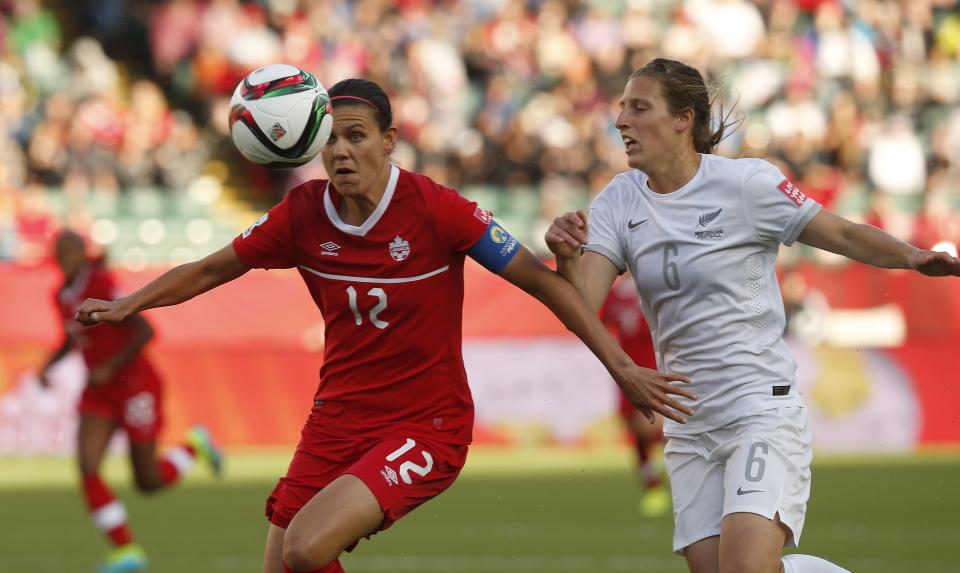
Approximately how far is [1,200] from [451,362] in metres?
16.8

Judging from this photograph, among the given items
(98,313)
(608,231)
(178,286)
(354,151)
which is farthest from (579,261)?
(98,313)

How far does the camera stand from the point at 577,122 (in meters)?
22.4

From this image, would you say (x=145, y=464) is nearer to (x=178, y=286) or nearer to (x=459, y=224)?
Result: (x=178, y=286)

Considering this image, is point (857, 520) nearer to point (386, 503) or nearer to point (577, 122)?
point (386, 503)

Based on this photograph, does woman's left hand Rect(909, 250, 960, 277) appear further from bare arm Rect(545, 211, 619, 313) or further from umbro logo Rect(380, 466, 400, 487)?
umbro logo Rect(380, 466, 400, 487)

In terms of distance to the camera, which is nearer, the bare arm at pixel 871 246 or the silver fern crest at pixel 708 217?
the bare arm at pixel 871 246

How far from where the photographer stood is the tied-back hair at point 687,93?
21.6 feet

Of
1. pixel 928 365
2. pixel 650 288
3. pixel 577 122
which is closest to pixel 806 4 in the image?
pixel 577 122

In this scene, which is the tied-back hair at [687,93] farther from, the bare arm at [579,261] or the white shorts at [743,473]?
the white shorts at [743,473]

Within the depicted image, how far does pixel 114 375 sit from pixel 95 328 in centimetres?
57

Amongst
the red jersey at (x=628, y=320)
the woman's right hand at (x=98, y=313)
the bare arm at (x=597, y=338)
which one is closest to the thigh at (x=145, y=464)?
the red jersey at (x=628, y=320)

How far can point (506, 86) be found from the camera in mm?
23266

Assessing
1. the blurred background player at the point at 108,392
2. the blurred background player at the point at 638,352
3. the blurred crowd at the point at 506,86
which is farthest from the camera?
the blurred crowd at the point at 506,86

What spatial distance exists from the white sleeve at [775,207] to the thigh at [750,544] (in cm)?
115
